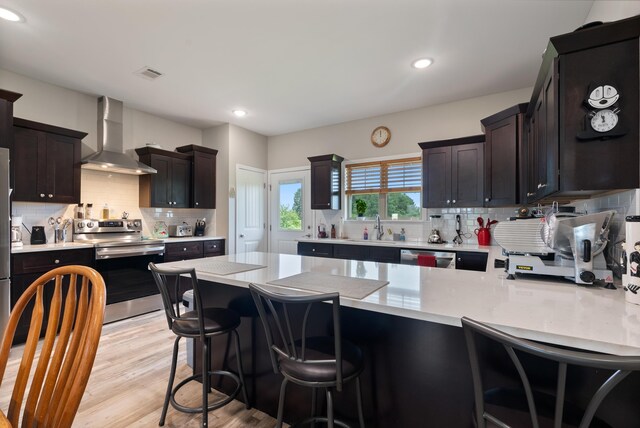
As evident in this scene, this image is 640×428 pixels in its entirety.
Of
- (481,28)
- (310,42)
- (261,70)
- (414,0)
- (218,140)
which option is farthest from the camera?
(218,140)

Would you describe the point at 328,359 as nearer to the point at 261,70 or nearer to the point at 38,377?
the point at 38,377

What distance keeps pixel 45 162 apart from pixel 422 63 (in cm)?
427

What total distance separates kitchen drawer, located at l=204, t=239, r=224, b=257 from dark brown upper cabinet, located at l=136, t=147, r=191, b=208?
71cm

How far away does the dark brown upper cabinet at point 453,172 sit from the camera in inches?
149

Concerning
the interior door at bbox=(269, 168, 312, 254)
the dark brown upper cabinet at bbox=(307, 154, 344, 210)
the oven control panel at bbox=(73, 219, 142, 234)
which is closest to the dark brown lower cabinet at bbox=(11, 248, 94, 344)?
the oven control panel at bbox=(73, 219, 142, 234)

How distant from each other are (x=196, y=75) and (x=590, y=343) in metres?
3.87

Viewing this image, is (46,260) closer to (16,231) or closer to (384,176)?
(16,231)

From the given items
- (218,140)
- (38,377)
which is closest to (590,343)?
(38,377)

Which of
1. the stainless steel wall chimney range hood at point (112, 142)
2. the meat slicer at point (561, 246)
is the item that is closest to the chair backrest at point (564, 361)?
the meat slicer at point (561, 246)

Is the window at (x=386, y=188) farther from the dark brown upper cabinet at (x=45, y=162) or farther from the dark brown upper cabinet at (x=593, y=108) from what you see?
the dark brown upper cabinet at (x=45, y=162)

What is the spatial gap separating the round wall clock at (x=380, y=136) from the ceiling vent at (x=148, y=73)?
305 centimetres

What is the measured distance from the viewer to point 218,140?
17.3ft

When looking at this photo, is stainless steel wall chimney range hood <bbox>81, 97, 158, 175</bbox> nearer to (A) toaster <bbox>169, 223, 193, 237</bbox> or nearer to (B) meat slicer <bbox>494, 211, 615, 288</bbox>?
(A) toaster <bbox>169, 223, 193, 237</bbox>

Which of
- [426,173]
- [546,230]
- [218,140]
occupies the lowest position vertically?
[546,230]
